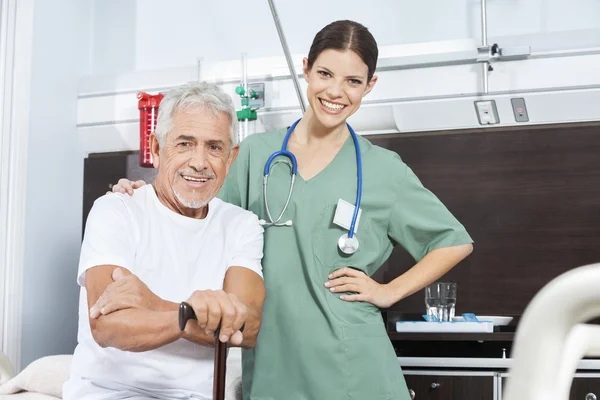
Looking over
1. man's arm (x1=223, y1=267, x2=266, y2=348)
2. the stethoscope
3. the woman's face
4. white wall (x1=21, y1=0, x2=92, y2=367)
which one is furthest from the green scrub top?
white wall (x1=21, y1=0, x2=92, y2=367)

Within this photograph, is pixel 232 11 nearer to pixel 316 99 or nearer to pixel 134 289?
pixel 316 99

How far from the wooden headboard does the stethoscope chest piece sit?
4.50 feet

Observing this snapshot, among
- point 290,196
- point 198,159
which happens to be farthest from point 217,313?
point 290,196

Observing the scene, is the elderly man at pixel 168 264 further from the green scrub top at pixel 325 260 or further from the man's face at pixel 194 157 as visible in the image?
the green scrub top at pixel 325 260

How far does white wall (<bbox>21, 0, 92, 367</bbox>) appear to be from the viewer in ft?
10.8

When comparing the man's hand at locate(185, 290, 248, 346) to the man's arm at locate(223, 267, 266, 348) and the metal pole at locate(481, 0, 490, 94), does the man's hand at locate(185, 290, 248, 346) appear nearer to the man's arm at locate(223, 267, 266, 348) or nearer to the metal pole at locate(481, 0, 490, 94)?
the man's arm at locate(223, 267, 266, 348)

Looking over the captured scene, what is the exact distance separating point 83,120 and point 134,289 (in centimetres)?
242

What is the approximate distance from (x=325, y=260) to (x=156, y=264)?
478mm

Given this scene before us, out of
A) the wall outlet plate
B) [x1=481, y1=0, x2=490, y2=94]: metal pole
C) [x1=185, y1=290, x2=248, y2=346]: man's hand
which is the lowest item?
[x1=185, y1=290, x2=248, y2=346]: man's hand

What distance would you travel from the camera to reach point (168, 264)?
5.07 feet

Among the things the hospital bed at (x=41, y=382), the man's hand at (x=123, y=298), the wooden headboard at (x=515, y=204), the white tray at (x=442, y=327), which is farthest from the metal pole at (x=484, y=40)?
the man's hand at (x=123, y=298)

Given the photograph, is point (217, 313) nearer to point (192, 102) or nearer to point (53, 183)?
point (192, 102)

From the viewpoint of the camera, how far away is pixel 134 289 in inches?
52.8

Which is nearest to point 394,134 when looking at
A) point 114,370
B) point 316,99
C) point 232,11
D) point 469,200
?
point 469,200
